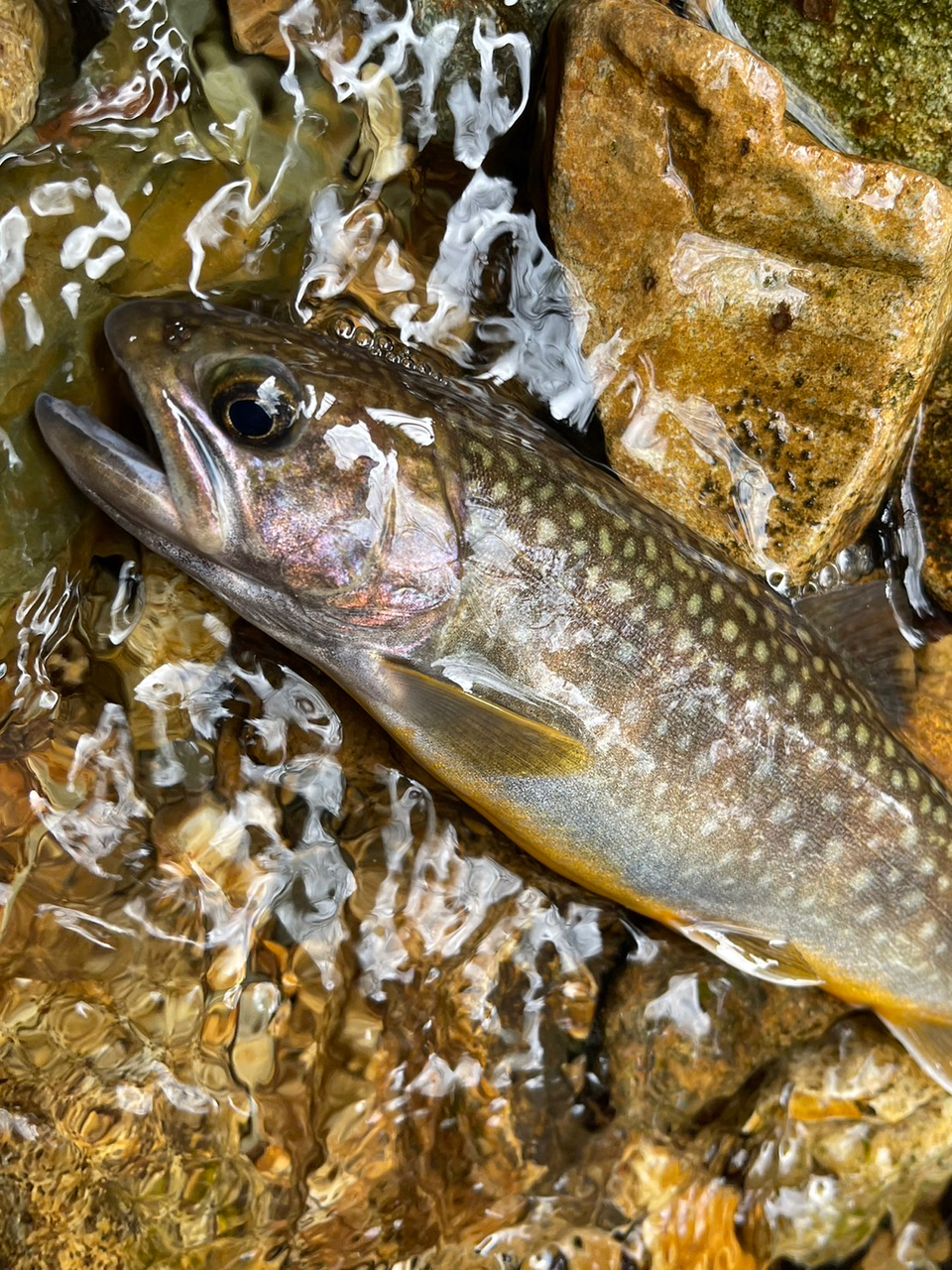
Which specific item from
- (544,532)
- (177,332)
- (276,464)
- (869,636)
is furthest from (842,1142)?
(177,332)

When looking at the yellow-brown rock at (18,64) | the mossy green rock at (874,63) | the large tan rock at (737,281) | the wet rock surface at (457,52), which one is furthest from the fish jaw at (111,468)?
the mossy green rock at (874,63)

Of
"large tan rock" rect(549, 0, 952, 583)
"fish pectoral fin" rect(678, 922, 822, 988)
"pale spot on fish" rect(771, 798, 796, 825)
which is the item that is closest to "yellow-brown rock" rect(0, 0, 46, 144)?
"large tan rock" rect(549, 0, 952, 583)

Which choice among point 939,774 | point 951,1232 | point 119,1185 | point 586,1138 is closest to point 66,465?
point 119,1185

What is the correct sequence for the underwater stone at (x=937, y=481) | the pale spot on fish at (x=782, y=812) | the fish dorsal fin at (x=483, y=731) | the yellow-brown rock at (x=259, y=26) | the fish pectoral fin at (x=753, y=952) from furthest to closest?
the underwater stone at (x=937, y=481) → the fish pectoral fin at (x=753, y=952) → the pale spot on fish at (x=782, y=812) → the yellow-brown rock at (x=259, y=26) → the fish dorsal fin at (x=483, y=731)

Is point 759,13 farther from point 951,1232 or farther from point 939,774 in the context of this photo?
point 951,1232

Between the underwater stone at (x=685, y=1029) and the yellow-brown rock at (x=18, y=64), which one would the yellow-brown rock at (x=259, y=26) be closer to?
the yellow-brown rock at (x=18, y=64)

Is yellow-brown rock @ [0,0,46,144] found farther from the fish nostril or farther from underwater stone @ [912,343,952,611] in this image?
underwater stone @ [912,343,952,611]
